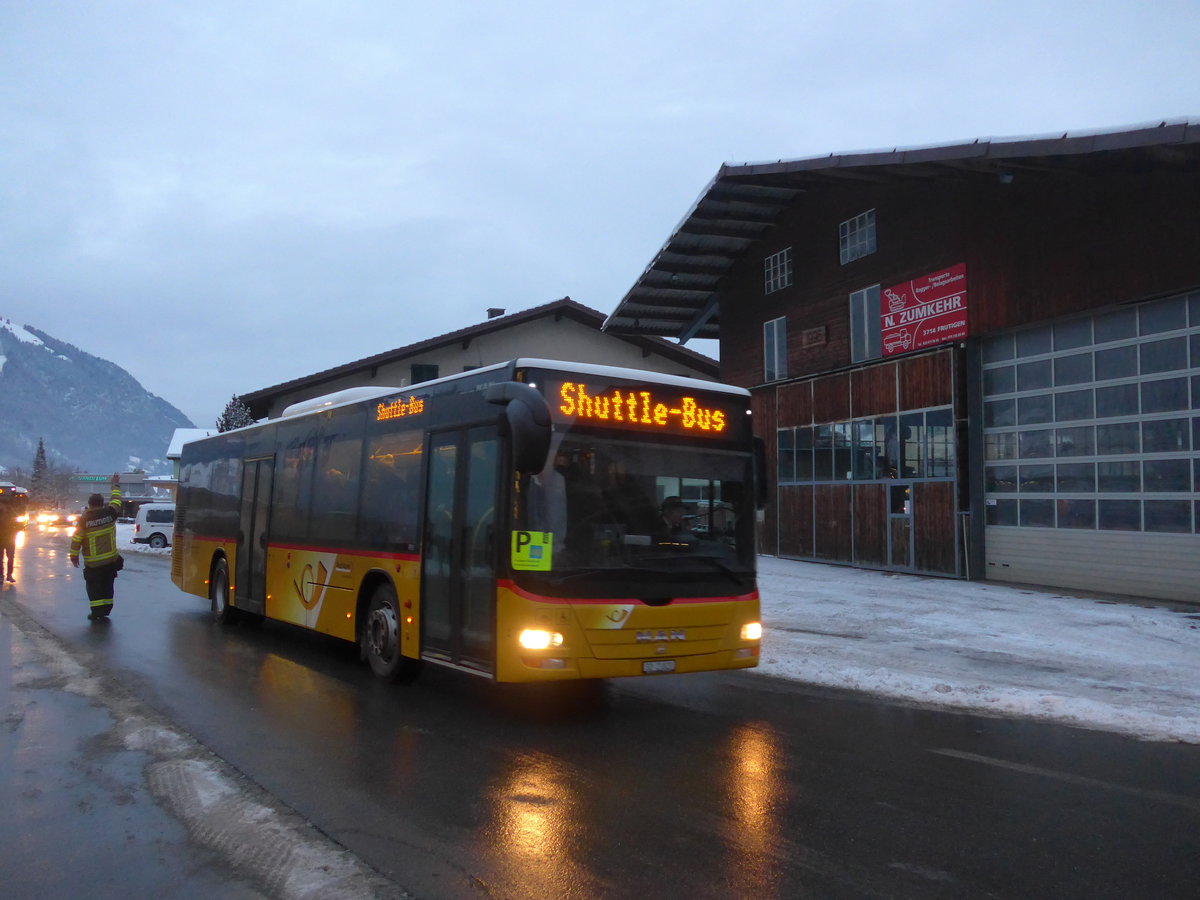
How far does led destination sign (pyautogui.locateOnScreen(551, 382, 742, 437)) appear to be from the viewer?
7301 mm

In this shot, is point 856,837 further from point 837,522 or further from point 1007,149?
point 837,522

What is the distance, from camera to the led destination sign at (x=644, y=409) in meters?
7.30


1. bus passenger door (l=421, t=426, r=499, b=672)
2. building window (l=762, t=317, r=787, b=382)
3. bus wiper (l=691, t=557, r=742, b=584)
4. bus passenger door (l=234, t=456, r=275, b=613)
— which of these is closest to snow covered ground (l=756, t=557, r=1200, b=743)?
bus wiper (l=691, t=557, r=742, b=584)

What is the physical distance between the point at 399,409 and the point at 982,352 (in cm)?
1363

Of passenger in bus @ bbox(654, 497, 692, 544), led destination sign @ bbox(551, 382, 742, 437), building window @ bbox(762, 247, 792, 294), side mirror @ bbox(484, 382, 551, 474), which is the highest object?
building window @ bbox(762, 247, 792, 294)

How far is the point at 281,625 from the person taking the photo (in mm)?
13930

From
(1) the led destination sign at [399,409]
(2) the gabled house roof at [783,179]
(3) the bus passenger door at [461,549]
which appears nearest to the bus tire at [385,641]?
(3) the bus passenger door at [461,549]

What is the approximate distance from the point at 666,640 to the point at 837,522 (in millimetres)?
16016

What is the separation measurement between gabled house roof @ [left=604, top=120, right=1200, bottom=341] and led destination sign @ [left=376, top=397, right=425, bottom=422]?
11172mm

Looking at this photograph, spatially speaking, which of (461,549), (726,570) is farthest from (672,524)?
(461,549)

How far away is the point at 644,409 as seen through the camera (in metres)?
7.64

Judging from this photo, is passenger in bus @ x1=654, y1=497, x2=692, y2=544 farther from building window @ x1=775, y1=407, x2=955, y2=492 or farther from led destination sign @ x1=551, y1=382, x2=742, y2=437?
building window @ x1=775, y1=407, x2=955, y2=492

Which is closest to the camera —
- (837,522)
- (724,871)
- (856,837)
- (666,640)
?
(724,871)

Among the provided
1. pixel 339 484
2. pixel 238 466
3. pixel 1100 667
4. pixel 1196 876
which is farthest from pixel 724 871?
pixel 238 466
